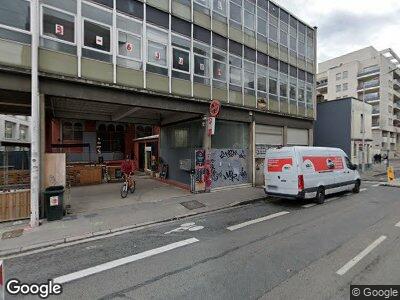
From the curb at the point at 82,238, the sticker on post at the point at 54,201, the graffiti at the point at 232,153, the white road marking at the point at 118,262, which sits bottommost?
the curb at the point at 82,238

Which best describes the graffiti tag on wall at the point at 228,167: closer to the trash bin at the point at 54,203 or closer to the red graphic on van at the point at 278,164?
the red graphic on van at the point at 278,164

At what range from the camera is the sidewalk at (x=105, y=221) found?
6.79 metres

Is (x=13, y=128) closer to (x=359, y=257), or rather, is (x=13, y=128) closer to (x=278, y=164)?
(x=278, y=164)

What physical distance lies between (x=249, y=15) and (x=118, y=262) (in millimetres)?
16111

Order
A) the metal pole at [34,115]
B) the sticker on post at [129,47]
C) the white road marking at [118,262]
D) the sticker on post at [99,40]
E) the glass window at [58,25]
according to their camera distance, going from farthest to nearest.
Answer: the sticker on post at [129,47]
the sticker on post at [99,40]
the glass window at [58,25]
the metal pole at [34,115]
the white road marking at [118,262]

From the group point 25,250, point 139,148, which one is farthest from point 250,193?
point 139,148

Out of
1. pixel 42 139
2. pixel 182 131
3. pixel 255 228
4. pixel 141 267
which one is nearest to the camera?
pixel 141 267

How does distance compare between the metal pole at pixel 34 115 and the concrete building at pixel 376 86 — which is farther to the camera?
the concrete building at pixel 376 86

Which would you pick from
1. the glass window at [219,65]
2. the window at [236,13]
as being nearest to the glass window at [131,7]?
the glass window at [219,65]

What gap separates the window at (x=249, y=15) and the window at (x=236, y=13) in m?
0.53

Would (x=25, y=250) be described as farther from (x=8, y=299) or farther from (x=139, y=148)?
(x=139, y=148)

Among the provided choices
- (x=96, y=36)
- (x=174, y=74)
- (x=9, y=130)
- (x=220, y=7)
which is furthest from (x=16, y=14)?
(x=9, y=130)

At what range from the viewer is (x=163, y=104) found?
1228 cm

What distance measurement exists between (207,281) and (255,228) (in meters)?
3.53
